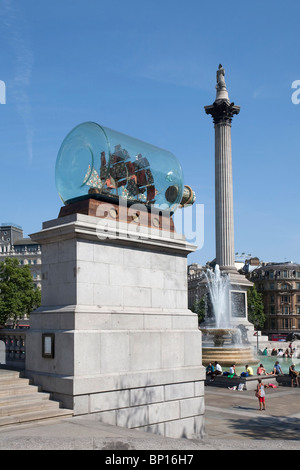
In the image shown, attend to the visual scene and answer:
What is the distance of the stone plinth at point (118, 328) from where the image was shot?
9.76 meters

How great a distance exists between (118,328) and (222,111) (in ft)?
213

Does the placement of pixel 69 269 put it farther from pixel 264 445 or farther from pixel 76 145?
pixel 264 445

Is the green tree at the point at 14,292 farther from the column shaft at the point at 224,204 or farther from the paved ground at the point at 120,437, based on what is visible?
the paved ground at the point at 120,437

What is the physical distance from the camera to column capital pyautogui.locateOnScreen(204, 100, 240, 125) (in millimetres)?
71500

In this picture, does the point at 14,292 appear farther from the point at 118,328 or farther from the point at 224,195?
the point at 118,328

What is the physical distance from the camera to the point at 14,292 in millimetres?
73562

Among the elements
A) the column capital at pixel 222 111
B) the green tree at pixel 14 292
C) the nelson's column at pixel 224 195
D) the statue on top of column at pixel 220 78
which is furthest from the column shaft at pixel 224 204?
the green tree at pixel 14 292

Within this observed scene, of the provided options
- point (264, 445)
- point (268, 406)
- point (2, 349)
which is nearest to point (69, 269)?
point (2, 349)

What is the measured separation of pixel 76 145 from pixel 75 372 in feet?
16.6

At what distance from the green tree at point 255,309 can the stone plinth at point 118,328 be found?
293ft

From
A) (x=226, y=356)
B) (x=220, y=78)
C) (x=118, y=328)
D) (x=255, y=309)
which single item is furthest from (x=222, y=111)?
(x=118, y=328)

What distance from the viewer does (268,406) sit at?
19.1 metres

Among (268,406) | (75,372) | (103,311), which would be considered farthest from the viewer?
(268,406)

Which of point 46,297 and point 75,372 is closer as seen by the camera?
point 75,372
